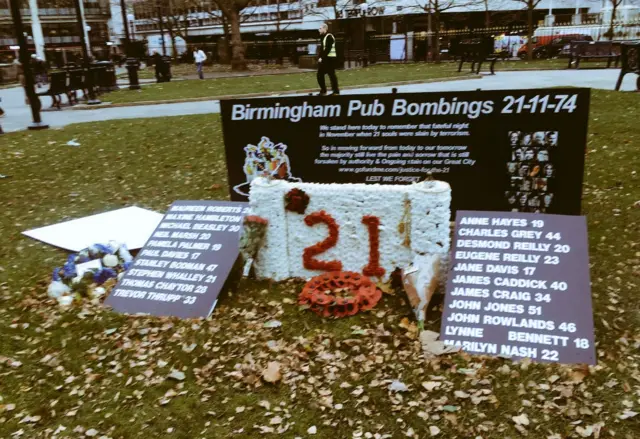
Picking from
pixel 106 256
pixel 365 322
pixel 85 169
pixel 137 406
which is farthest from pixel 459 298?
pixel 85 169

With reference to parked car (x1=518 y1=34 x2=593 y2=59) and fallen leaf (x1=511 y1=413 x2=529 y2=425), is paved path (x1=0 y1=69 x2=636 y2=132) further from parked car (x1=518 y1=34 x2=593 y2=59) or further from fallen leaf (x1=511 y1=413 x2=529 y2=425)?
parked car (x1=518 y1=34 x2=593 y2=59)

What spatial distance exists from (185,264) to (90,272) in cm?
98

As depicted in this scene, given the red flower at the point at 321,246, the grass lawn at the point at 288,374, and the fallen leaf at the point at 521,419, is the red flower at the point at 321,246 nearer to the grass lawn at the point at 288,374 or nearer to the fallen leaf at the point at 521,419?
the grass lawn at the point at 288,374

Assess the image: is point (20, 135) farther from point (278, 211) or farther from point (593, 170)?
point (593, 170)

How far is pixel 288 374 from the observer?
12.9ft

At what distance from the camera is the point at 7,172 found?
33.4 ft

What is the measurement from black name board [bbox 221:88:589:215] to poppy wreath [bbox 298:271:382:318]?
1327 millimetres

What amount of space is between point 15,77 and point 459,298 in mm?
42892

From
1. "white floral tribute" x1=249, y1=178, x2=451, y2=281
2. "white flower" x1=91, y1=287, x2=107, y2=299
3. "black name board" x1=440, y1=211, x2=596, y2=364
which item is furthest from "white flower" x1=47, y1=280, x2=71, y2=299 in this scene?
"black name board" x1=440, y1=211, x2=596, y2=364

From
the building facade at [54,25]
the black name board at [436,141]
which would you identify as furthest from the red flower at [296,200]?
the building facade at [54,25]

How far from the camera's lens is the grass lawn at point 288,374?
11.3 feet

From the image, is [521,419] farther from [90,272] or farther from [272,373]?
[90,272]

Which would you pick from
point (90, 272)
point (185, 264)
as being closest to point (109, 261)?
point (90, 272)

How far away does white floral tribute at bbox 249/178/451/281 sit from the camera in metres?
4.50
